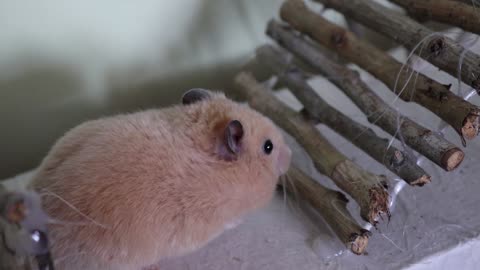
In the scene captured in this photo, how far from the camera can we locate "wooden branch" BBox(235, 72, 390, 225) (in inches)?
22.7

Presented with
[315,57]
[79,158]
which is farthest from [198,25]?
[79,158]

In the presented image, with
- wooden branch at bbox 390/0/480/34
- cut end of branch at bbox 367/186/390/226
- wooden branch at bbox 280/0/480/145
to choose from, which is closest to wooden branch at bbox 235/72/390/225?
cut end of branch at bbox 367/186/390/226

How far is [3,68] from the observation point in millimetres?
827

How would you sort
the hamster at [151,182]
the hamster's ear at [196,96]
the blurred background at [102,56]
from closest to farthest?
the hamster at [151,182], the hamster's ear at [196,96], the blurred background at [102,56]

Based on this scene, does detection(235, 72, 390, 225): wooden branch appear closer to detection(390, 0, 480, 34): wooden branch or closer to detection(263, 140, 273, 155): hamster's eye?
detection(263, 140, 273, 155): hamster's eye

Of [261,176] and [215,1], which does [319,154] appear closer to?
[261,176]

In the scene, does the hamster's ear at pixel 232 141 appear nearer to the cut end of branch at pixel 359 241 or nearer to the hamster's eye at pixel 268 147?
the hamster's eye at pixel 268 147

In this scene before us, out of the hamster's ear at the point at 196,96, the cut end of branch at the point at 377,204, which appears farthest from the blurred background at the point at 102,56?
the cut end of branch at the point at 377,204

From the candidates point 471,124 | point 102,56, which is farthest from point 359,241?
point 102,56

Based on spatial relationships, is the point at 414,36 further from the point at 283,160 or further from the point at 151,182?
the point at 151,182

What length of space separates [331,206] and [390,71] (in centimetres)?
19

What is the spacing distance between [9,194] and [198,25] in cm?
61

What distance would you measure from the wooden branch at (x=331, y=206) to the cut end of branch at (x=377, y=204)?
0.02 m

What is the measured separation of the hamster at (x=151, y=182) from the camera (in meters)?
0.50
